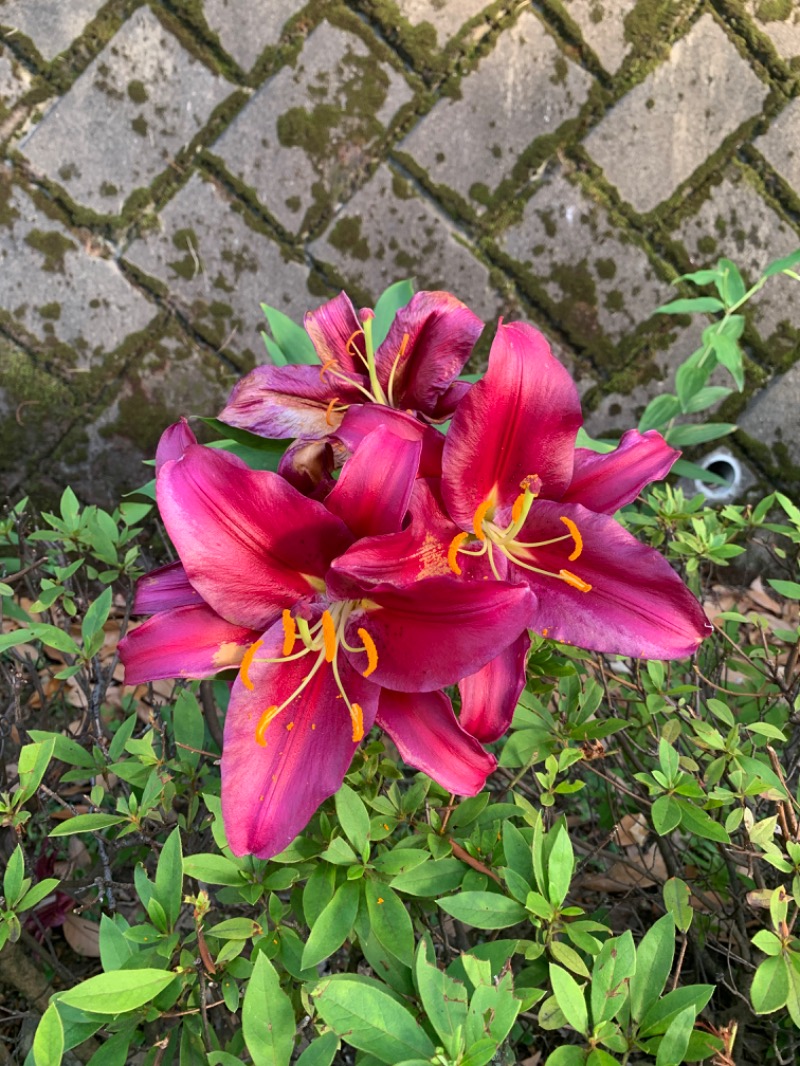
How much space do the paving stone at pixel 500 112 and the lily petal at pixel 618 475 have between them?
1.33 meters

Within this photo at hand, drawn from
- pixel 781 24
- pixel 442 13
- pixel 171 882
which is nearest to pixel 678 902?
pixel 171 882

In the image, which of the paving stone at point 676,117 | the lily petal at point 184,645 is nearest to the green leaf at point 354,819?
the lily petal at point 184,645

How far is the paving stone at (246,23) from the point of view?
5.44 feet

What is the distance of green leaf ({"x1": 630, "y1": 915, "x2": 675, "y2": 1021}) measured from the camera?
21.3 inches

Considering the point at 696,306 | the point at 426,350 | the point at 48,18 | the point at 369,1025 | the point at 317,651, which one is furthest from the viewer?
the point at 48,18

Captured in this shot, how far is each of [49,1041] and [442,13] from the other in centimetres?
191

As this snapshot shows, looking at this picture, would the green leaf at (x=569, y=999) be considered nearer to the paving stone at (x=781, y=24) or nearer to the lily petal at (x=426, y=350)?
the lily petal at (x=426, y=350)

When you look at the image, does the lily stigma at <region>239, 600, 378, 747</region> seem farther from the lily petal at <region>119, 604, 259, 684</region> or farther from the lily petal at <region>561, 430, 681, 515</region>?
the lily petal at <region>561, 430, 681, 515</region>

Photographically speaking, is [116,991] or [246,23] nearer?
[116,991]

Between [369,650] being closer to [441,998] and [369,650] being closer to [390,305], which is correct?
→ [441,998]

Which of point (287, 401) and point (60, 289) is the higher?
point (287, 401)

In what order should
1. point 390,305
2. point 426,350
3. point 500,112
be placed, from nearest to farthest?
1. point 426,350
2. point 390,305
3. point 500,112

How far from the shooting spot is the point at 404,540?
535 mm

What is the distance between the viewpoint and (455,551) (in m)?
0.53
